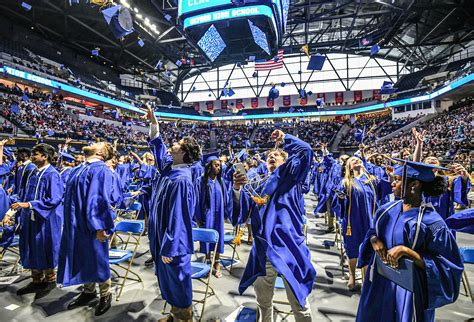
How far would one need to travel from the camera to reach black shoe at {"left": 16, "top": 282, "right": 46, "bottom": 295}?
3808 mm

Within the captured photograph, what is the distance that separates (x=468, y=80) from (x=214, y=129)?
28471mm

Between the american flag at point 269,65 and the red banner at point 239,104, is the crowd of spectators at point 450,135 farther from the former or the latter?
the red banner at point 239,104

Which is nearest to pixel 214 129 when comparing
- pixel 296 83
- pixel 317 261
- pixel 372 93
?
pixel 296 83

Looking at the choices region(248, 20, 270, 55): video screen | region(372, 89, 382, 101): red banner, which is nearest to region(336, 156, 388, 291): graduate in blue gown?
region(248, 20, 270, 55): video screen

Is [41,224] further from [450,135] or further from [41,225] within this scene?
[450,135]

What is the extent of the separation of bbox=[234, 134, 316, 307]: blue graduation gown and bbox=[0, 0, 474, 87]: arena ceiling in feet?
64.5

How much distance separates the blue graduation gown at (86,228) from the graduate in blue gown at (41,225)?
2.51 feet

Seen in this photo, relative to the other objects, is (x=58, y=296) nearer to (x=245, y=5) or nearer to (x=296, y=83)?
(x=245, y=5)

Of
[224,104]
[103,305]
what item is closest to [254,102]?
[224,104]

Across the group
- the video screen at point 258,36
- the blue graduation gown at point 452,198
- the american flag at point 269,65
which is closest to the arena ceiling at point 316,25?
the american flag at point 269,65

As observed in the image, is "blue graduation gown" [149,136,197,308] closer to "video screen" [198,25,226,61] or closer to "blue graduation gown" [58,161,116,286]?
"blue graduation gown" [58,161,116,286]

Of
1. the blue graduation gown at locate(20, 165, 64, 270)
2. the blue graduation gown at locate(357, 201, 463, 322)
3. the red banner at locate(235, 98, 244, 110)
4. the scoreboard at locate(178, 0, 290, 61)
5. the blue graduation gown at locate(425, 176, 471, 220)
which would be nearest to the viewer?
the blue graduation gown at locate(357, 201, 463, 322)

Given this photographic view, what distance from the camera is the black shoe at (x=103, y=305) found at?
10.7 ft

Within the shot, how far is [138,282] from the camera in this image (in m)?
4.23
